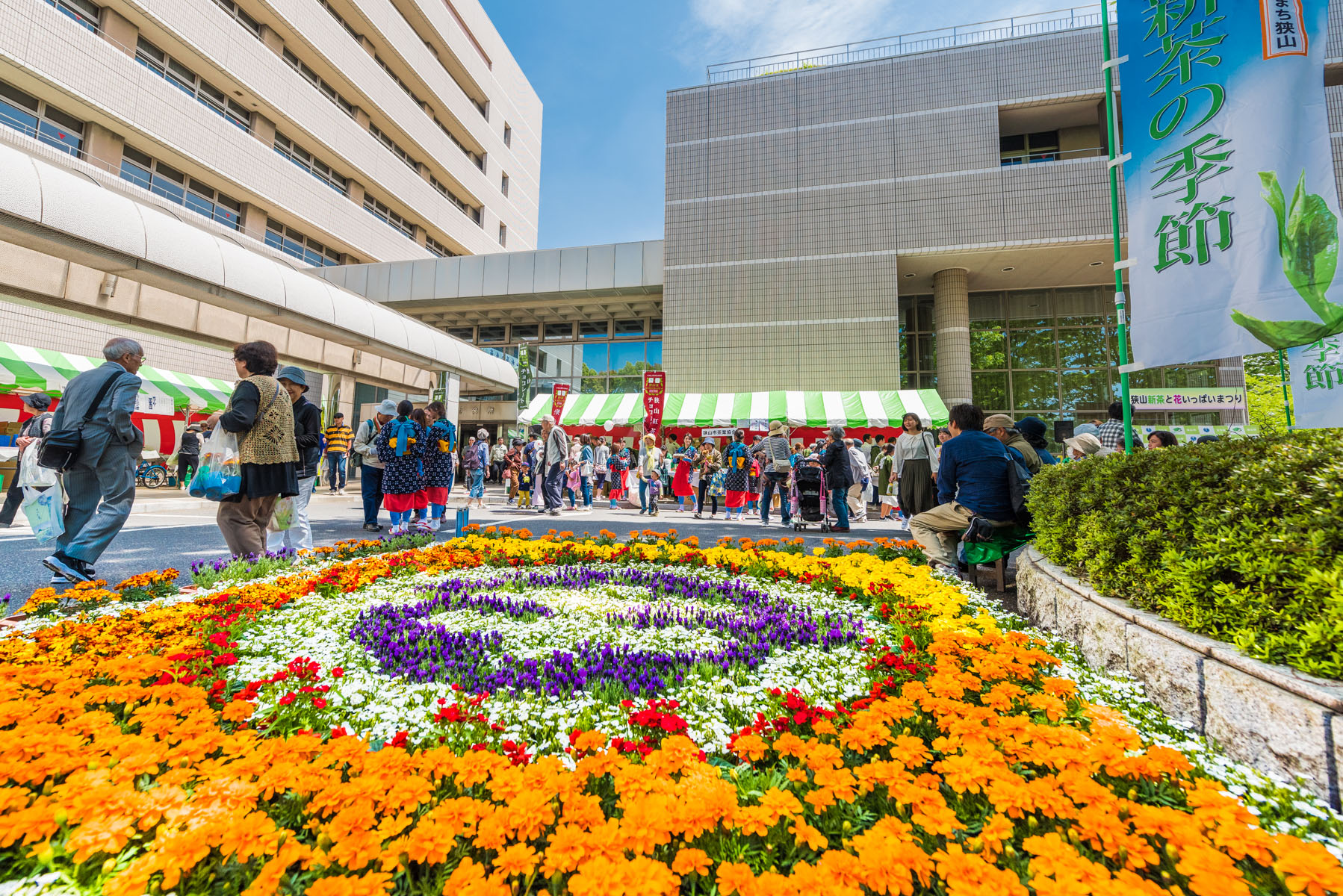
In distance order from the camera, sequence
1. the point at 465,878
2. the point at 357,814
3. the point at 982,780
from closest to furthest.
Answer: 1. the point at 465,878
2. the point at 357,814
3. the point at 982,780

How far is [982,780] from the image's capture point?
157 centimetres

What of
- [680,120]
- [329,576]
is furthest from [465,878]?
[680,120]

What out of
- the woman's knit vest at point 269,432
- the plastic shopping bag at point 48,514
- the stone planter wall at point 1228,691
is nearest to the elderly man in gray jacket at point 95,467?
the plastic shopping bag at point 48,514

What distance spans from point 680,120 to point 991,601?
23.2 meters

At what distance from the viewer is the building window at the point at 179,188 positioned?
19.1 meters

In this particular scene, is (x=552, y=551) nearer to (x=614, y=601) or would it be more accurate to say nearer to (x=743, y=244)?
(x=614, y=601)

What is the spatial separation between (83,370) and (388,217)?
2390cm

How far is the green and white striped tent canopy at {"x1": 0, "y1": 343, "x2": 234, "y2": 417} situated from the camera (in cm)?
1269

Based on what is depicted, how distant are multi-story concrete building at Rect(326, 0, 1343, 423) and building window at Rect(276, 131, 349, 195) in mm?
10411

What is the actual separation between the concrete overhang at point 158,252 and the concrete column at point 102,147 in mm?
8985

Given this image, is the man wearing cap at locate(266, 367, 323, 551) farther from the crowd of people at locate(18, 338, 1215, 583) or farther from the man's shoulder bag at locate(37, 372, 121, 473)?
the man's shoulder bag at locate(37, 372, 121, 473)

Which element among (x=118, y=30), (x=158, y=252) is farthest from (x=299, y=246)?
(x=158, y=252)

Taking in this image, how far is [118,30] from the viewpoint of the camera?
18.4 metres

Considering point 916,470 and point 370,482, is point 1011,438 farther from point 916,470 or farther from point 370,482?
point 370,482
